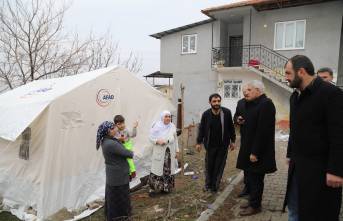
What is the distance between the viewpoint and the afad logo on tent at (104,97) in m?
6.63

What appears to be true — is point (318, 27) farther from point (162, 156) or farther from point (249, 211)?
point (249, 211)

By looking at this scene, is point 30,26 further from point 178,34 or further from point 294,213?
point 294,213

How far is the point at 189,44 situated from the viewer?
19.0 metres

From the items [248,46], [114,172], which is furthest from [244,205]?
[248,46]

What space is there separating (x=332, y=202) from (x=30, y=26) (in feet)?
49.3

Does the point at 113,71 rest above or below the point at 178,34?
below

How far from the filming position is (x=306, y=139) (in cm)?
281

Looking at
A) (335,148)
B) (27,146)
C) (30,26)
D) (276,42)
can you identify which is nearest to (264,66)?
(276,42)

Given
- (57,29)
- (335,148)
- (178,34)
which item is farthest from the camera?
(178,34)

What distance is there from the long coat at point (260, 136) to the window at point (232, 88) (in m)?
12.9

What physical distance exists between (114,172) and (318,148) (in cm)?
296

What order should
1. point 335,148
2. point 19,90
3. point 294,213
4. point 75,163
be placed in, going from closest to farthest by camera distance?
point 335,148 → point 294,213 → point 75,163 → point 19,90

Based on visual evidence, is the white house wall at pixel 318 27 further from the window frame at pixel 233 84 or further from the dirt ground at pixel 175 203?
the dirt ground at pixel 175 203

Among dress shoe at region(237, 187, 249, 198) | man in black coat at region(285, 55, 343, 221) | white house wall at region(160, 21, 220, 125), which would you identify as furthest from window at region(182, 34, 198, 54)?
man in black coat at region(285, 55, 343, 221)
